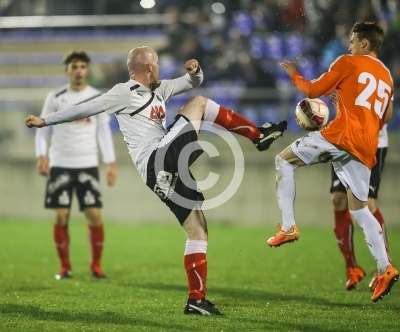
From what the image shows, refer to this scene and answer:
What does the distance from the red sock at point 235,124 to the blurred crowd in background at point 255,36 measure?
6.80 m

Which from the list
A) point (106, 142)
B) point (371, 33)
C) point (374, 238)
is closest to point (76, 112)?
point (371, 33)

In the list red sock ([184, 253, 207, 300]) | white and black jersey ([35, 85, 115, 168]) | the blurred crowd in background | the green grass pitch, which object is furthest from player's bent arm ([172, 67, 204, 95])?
the blurred crowd in background

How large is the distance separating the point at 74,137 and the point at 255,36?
7772 mm

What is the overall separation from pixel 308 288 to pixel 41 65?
12307 millimetres

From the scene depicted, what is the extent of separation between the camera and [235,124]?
6441 mm

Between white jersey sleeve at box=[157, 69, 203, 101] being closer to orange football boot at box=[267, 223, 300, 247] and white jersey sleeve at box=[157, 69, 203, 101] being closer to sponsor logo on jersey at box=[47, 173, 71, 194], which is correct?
orange football boot at box=[267, 223, 300, 247]

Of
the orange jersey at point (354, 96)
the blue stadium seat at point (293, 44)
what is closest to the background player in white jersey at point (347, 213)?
the orange jersey at point (354, 96)

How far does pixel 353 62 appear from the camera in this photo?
6.27 meters

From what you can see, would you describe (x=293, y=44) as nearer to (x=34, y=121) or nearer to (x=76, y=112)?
(x=76, y=112)

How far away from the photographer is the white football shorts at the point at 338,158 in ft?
20.9

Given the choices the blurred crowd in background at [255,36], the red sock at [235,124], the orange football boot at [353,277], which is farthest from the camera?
the blurred crowd in background at [255,36]

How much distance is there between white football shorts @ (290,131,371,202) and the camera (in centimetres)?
636

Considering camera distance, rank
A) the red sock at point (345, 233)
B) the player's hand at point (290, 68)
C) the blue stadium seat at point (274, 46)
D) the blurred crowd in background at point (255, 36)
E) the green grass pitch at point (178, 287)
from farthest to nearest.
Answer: the blue stadium seat at point (274, 46) → the blurred crowd in background at point (255, 36) → the red sock at point (345, 233) → the player's hand at point (290, 68) → the green grass pitch at point (178, 287)

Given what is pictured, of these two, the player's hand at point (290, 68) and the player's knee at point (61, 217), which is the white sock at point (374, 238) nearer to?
the player's hand at point (290, 68)
